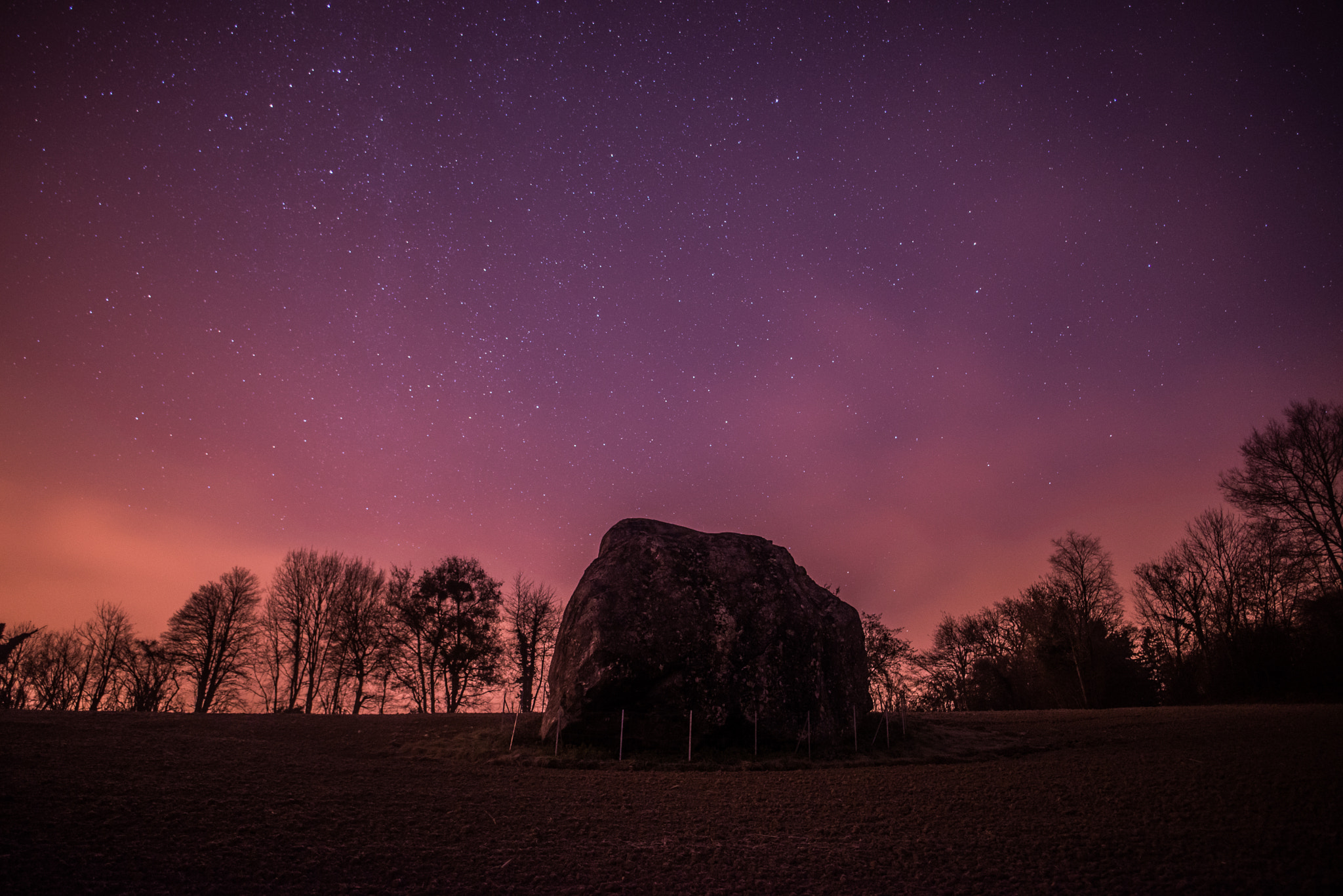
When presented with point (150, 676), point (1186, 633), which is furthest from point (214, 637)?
point (1186, 633)

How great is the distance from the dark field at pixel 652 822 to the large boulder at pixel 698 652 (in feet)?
7.11

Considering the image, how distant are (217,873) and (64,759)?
24.8 feet

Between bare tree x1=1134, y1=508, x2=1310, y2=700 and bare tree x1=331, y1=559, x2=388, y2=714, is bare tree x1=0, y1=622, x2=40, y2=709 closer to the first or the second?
bare tree x1=331, y1=559, x2=388, y2=714

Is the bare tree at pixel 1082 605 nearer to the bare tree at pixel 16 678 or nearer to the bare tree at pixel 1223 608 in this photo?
the bare tree at pixel 1223 608

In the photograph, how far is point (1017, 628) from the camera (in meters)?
43.4

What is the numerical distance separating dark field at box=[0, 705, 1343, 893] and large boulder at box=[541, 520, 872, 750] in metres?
2.17

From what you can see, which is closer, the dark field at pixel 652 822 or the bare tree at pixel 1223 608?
the dark field at pixel 652 822

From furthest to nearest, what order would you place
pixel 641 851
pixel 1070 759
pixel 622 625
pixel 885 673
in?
pixel 885 673, pixel 622 625, pixel 1070 759, pixel 641 851

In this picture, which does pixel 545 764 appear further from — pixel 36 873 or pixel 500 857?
pixel 36 873

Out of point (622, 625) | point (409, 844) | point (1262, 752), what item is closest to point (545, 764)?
point (622, 625)

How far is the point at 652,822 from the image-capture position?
8945 mm

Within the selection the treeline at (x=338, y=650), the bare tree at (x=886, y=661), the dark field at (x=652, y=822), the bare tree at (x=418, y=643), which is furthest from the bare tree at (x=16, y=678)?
the bare tree at (x=886, y=661)

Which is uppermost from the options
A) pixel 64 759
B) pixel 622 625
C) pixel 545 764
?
pixel 622 625

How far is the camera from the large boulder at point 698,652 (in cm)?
1606
